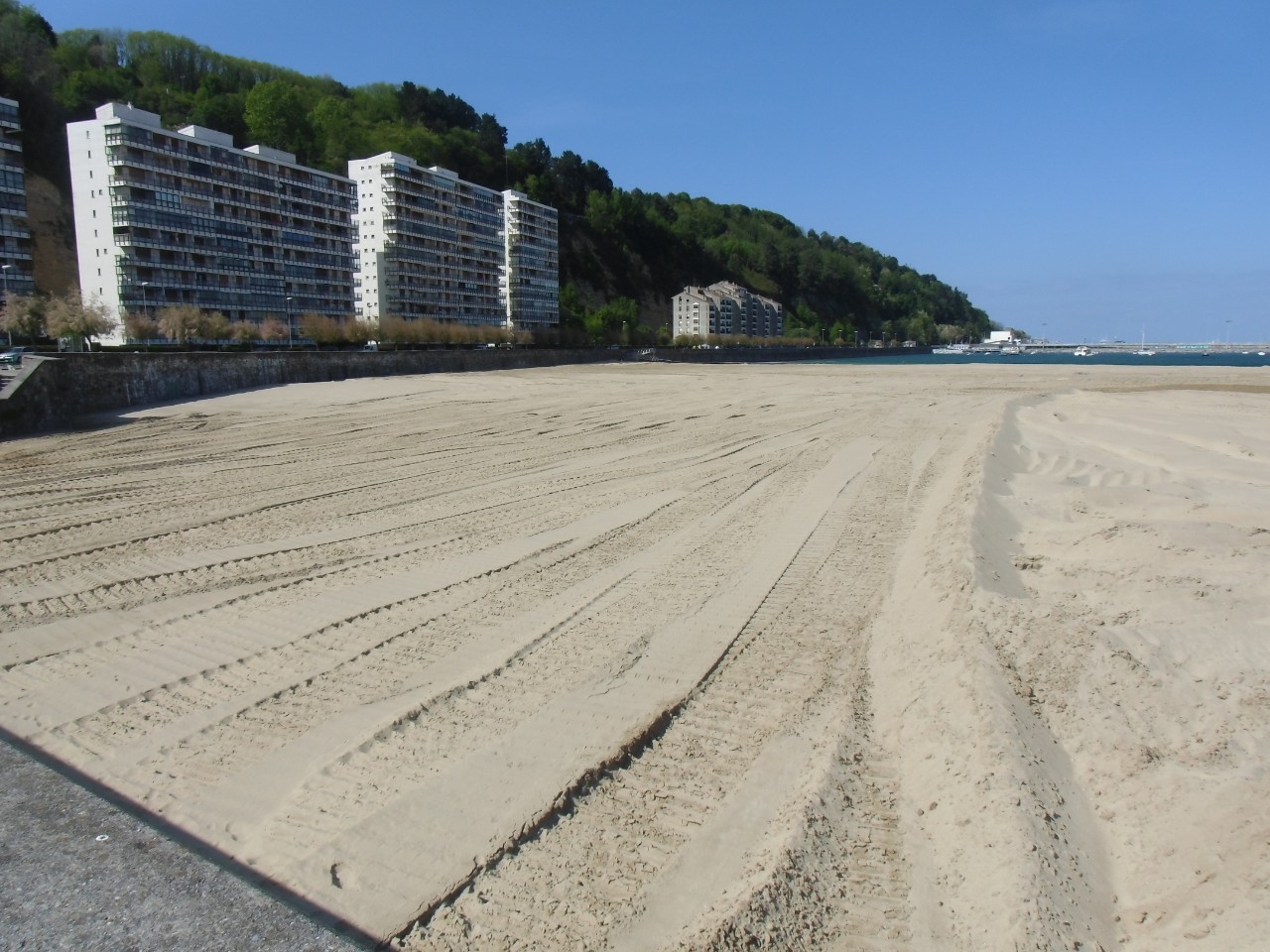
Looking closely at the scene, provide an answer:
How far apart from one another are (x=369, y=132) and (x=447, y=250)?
33902 mm

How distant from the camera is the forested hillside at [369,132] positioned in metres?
88.9

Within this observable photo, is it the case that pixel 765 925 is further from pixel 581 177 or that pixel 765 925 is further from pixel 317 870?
pixel 581 177

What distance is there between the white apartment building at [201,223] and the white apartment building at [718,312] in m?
65.3

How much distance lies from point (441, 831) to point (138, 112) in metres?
81.1

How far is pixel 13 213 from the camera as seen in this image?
6378 cm

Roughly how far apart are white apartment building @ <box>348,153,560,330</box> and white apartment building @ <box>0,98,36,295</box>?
3542cm

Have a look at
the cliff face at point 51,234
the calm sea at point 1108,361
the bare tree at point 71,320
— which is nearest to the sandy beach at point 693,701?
the bare tree at point 71,320

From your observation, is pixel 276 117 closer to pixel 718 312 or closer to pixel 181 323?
pixel 181 323

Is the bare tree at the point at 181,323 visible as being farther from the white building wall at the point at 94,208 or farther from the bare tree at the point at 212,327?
the white building wall at the point at 94,208

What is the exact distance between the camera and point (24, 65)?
8525 cm

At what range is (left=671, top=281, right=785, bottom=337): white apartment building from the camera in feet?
476

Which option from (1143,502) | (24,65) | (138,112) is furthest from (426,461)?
(24,65)

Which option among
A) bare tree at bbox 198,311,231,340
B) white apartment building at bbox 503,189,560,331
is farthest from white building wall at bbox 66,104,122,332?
white apartment building at bbox 503,189,560,331

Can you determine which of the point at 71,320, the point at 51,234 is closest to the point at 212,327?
the point at 71,320
